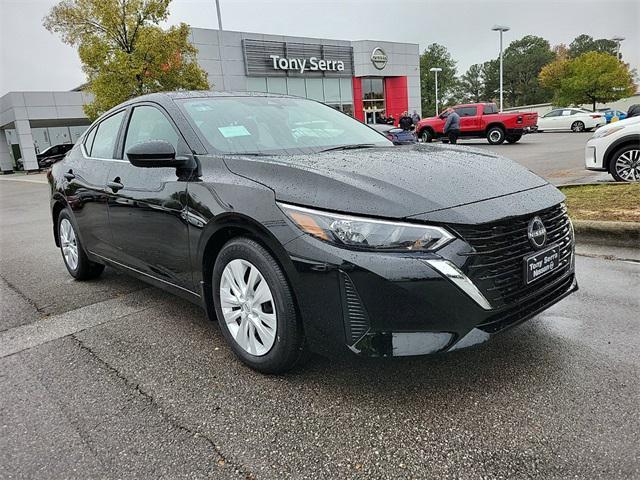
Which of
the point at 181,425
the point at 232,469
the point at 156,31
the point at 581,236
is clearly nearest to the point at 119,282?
the point at 181,425

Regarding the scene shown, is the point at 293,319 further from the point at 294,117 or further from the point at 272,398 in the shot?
the point at 294,117

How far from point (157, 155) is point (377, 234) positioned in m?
1.50

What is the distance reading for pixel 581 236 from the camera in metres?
5.14

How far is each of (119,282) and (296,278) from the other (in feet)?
9.85

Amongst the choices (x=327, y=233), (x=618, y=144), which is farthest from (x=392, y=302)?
(x=618, y=144)

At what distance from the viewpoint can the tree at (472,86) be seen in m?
103

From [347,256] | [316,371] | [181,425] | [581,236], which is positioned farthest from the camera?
[581,236]

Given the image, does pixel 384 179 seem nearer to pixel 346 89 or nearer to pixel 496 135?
pixel 496 135

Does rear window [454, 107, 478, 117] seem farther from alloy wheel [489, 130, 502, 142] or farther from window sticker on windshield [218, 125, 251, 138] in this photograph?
window sticker on windshield [218, 125, 251, 138]

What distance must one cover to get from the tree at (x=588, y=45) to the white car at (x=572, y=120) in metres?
71.7

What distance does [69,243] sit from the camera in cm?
480

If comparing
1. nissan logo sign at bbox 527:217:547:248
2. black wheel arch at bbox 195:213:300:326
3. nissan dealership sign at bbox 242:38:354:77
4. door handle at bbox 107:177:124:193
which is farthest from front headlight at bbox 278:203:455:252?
nissan dealership sign at bbox 242:38:354:77

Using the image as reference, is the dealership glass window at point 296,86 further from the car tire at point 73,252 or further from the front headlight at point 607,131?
the car tire at point 73,252

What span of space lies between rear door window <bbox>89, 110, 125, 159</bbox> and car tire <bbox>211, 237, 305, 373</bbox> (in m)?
1.84
